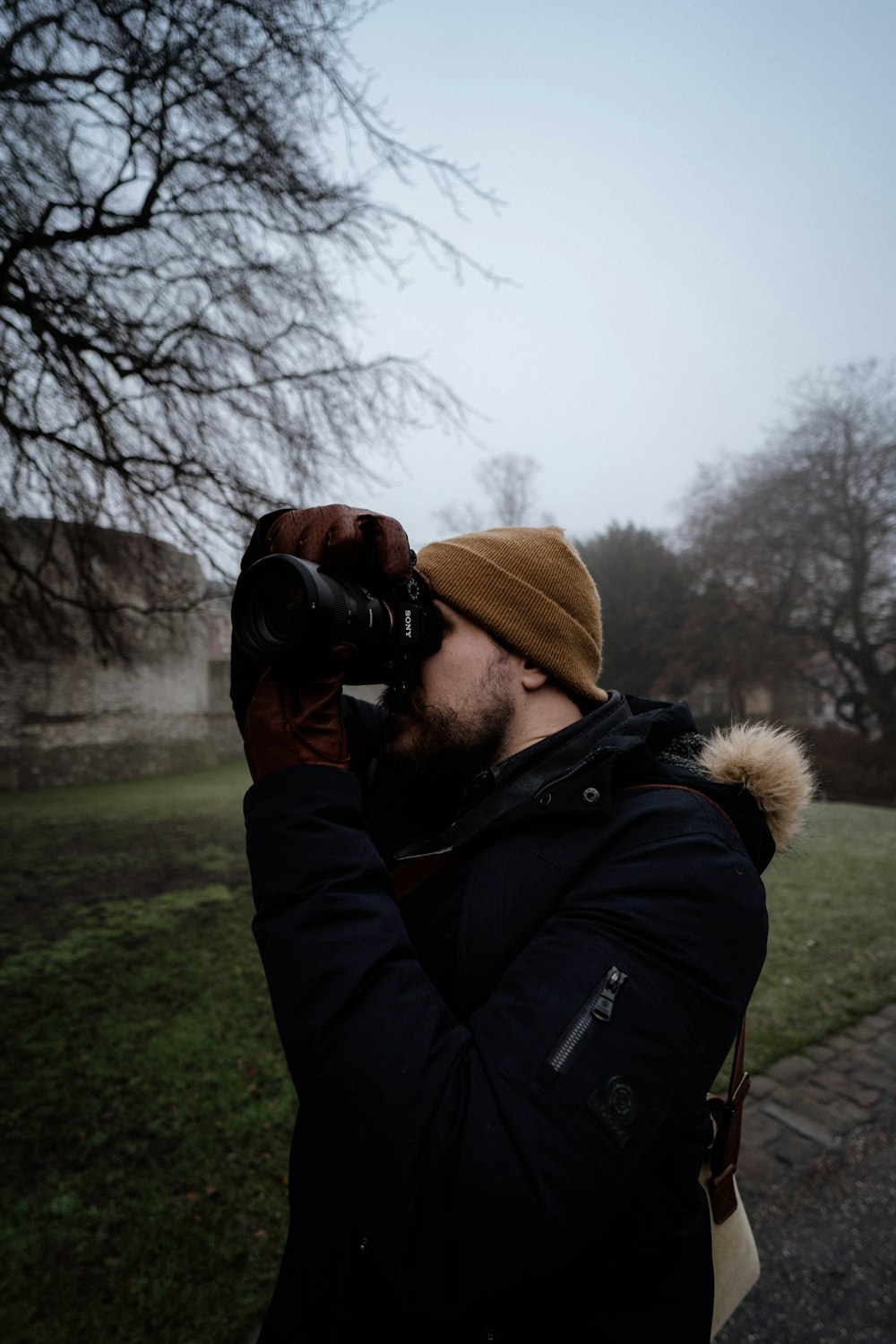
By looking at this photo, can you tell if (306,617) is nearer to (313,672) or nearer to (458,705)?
(313,672)

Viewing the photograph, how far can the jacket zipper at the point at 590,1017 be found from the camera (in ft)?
2.79

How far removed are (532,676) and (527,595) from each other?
156 mm

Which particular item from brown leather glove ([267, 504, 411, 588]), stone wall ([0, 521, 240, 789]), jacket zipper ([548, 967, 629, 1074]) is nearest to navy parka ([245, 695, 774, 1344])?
jacket zipper ([548, 967, 629, 1074])

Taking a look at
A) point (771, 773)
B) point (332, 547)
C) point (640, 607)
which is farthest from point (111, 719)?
point (771, 773)

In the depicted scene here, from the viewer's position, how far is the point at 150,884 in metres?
6.91

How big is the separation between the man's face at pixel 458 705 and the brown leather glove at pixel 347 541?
0.63ft

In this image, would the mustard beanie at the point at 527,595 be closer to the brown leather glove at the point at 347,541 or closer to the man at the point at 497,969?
the man at the point at 497,969

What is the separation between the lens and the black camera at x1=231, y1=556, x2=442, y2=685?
1036mm

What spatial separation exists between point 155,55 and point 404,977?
3.96 m

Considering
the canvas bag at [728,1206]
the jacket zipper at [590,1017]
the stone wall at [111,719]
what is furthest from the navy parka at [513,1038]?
the stone wall at [111,719]

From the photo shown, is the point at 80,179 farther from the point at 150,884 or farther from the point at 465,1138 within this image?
the point at 150,884

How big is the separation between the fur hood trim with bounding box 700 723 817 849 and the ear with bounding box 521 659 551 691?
0.32 meters

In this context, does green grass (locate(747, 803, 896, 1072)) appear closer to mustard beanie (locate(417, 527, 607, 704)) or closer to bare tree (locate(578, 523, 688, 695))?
mustard beanie (locate(417, 527, 607, 704))

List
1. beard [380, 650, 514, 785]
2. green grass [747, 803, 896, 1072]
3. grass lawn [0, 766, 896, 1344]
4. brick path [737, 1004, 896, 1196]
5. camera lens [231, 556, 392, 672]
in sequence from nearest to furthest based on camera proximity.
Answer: camera lens [231, 556, 392, 672] → beard [380, 650, 514, 785] → grass lawn [0, 766, 896, 1344] → brick path [737, 1004, 896, 1196] → green grass [747, 803, 896, 1072]
